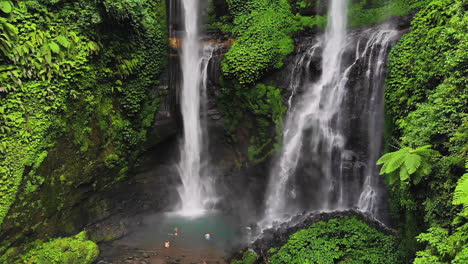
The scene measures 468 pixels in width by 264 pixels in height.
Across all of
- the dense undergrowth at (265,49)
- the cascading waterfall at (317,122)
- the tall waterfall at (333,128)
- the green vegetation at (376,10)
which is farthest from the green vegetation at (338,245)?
the green vegetation at (376,10)

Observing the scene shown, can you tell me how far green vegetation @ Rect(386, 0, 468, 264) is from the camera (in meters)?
4.26

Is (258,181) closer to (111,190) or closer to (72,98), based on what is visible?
(111,190)

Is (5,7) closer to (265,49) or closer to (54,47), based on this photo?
(54,47)

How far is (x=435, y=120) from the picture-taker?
543 cm

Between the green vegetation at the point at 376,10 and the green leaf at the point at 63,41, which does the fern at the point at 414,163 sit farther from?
the green leaf at the point at 63,41

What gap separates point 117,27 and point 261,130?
6.44 metres

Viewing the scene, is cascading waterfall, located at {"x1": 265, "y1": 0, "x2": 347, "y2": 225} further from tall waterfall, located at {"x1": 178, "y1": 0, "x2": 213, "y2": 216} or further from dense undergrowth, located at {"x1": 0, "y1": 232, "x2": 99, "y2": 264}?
dense undergrowth, located at {"x1": 0, "y1": 232, "x2": 99, "y2": 264}

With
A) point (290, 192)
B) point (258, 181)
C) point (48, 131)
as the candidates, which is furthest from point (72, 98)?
point (290, 192)

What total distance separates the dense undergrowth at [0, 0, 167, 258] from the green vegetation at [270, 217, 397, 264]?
6.89 m

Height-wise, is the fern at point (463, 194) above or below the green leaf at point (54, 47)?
below

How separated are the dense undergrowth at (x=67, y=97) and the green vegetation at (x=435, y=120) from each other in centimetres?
881

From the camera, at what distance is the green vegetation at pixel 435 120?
426 centimetres

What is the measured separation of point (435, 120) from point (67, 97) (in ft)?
31.6

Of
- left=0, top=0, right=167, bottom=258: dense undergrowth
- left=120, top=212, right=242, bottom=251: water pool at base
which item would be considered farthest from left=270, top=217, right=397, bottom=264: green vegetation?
left=0, top=0, right=167, bottom=258: dense undergrowth
